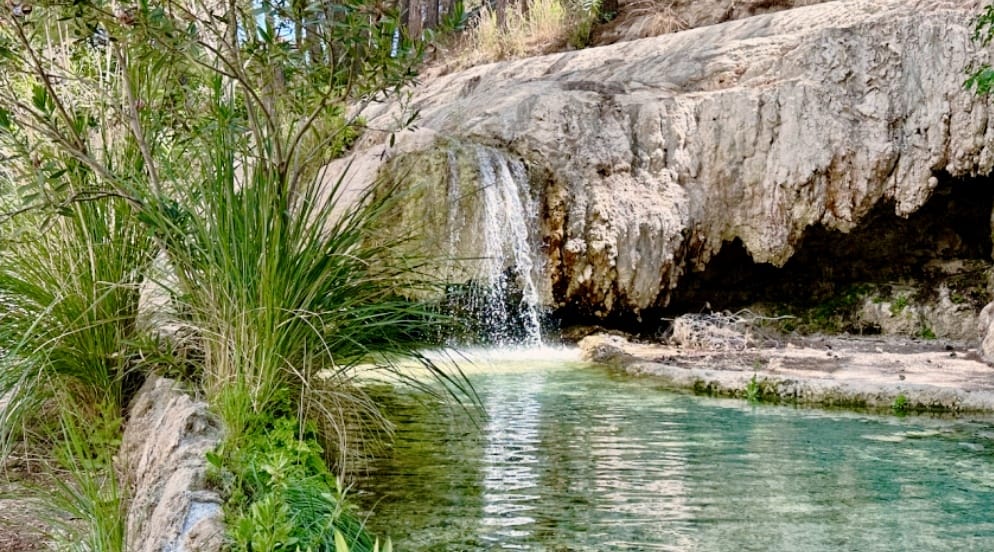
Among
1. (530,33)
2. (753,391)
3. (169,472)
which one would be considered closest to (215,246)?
(169,472)

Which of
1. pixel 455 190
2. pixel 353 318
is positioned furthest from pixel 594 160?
pixel 353 318

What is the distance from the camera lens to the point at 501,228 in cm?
895

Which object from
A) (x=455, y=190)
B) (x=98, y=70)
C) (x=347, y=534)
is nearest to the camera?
(x=347, y=534)

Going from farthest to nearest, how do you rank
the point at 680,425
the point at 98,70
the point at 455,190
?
the point at 455,190, the point at 680,425, the point at 98,70

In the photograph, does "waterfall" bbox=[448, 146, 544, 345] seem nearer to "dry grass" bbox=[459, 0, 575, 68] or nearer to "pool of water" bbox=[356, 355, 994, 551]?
"pool of water" bbox=[356, 355, 994, 551]

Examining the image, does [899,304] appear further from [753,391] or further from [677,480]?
[677,480]

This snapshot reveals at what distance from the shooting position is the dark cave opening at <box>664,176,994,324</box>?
9.73m

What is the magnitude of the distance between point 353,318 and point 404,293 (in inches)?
22.3

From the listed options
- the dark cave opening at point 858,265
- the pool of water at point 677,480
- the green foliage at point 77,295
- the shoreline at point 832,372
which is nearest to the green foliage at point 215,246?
the green foliage at point 77,295

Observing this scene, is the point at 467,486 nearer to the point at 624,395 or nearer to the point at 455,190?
the point at 624,395

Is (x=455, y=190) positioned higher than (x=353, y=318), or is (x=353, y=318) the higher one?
(x=455, y=190)

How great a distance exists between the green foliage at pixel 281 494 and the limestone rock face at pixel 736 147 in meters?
5.85

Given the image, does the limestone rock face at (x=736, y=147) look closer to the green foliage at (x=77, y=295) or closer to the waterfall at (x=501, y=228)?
the waterfall at (x=501, y=228)

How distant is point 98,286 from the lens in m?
3.32
